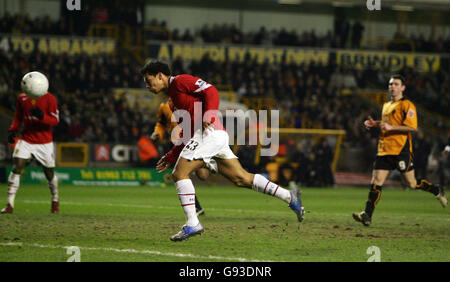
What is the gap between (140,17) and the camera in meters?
37.2

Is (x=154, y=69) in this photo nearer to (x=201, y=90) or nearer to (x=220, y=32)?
(x=201, y=90)

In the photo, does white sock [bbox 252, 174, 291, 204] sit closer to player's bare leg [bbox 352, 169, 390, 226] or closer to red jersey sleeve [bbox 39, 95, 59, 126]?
player's bare leg [bbox 352, 169, 390, 226]

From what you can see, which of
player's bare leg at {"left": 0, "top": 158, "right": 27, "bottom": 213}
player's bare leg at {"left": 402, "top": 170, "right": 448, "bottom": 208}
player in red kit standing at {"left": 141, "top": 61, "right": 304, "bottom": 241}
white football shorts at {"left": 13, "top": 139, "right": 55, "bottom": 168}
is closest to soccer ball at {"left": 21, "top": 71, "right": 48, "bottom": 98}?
white football shorts at {"left": 13, "top": 139, "right": 55, "bottom": 168}

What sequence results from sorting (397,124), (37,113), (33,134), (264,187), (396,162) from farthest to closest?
(33,134)
(37,113)
(397,124)
(396,162)
(264,187)

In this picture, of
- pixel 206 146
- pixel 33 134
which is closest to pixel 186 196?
pixel 206 146

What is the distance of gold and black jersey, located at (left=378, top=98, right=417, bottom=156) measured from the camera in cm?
1178

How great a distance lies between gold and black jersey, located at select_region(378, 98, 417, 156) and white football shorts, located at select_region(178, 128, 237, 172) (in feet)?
12.9

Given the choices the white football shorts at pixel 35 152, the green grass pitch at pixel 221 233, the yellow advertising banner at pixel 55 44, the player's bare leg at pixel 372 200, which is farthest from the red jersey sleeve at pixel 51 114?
the yellow advertising banner at pixel 55 44

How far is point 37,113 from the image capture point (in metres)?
12.3

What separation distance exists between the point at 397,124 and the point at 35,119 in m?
6.27

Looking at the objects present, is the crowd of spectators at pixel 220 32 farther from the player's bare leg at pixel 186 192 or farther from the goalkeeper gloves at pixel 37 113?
the player's bare leg at pixel 186 192

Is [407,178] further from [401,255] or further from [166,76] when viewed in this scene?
[166,76]

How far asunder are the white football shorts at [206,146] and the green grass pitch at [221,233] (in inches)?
43.6

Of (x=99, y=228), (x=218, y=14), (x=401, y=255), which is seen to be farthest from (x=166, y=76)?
(x=218, y=14)
